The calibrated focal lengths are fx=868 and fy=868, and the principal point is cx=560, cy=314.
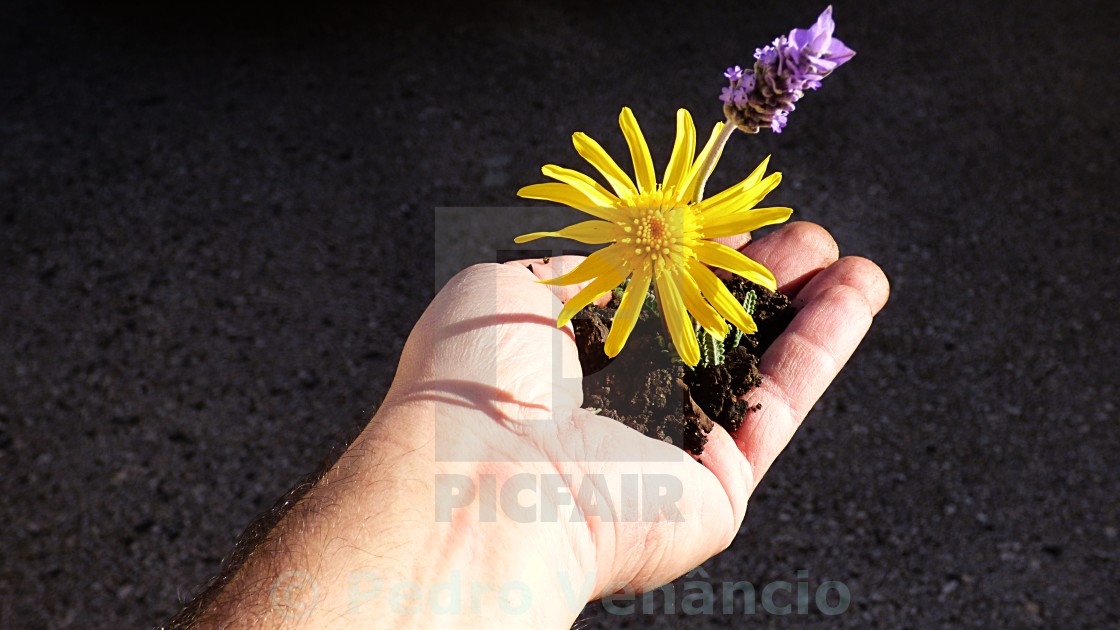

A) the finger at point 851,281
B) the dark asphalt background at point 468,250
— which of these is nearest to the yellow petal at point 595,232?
the finger at point 851,281

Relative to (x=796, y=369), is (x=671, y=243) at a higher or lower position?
higher

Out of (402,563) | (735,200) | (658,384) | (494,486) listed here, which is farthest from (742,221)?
(402,563)

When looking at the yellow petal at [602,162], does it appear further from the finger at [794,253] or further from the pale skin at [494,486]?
the finger at [794,253]

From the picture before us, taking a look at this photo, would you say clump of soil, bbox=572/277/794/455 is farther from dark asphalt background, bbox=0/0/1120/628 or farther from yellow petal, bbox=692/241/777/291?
dark asphalt background, bbox=0/0/1120/628

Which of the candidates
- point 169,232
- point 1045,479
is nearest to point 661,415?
point 1045,479

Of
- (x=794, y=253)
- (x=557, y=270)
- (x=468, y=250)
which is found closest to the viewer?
Answer: (x=557, y=270)

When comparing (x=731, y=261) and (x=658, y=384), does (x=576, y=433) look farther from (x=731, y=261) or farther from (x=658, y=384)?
(x=731, y=261)

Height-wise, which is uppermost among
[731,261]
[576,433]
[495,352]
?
[731,261]

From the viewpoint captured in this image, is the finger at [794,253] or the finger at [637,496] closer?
the finger at [637,496]
